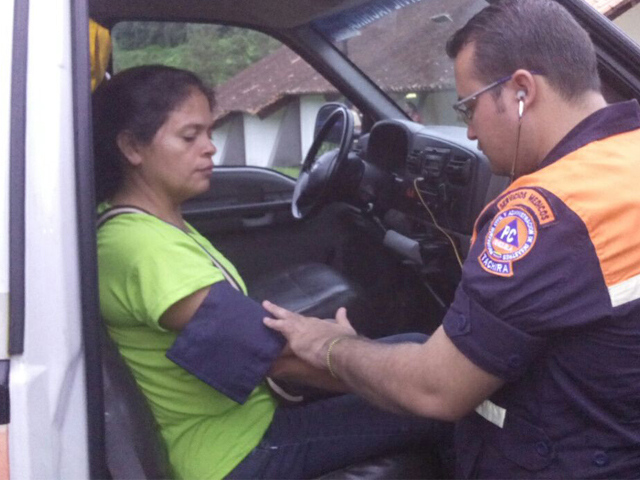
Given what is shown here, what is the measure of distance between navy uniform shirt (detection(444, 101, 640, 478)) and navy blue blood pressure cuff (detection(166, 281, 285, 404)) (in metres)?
0.36

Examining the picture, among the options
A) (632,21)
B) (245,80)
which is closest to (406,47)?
(632,21)

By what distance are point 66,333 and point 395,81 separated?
2357mm

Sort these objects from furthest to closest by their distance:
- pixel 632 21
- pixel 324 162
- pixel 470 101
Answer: pixel 632 21
pixel 324 162
pixel 470 101

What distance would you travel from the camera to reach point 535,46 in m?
1.39

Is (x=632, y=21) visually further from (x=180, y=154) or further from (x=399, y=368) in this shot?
(x=399, y=368)

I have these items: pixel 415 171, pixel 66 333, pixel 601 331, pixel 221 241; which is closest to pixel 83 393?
pixel 66 333

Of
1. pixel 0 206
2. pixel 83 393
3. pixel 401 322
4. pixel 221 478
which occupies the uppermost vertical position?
pixel 0 206

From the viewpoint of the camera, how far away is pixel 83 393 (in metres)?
1.21

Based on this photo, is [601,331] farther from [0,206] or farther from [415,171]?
[415,171]

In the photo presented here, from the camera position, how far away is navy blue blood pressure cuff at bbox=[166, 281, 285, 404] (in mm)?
1438

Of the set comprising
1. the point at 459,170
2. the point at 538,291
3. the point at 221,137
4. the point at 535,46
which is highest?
the point at 535,46

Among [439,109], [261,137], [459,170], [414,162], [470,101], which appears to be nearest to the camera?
[470,101]

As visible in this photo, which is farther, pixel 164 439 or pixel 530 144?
pixel 164 439

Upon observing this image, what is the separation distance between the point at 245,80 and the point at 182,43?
10.0ft
